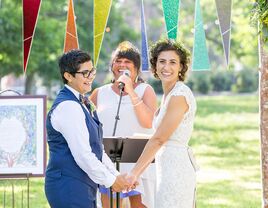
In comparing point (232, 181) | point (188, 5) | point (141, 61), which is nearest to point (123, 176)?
point (141, 61)

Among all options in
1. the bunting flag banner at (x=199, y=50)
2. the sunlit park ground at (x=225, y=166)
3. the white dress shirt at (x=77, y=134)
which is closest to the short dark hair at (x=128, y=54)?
the bunting flag banner at (x=199, y=50)

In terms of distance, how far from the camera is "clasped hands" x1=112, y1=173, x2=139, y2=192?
4500 millimetres

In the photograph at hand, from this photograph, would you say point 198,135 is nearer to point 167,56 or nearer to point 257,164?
point 257,164

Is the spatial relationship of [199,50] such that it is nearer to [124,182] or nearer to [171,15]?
[171,15]

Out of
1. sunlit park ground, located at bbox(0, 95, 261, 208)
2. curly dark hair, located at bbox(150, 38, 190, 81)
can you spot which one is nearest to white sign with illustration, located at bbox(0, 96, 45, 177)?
curly dark hair, located at bbox(150, 38, 190, 81)

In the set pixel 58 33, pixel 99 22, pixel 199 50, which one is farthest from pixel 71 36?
pixel 58 33

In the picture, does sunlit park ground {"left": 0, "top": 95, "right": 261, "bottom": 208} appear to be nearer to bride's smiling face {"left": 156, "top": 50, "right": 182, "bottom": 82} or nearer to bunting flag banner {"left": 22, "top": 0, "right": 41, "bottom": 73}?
bunting flag banner {"left": 22, "top": 0, "right": 41, "bottom": 73}

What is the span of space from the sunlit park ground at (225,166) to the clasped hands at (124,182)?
407cm

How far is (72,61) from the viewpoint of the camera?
4.46 metres

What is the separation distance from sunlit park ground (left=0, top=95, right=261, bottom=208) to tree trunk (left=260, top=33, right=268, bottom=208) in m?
2.81

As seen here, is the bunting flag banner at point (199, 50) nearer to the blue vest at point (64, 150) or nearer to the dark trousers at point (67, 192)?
the blue vest at point (64, 150)

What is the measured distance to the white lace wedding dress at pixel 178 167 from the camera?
458 centimetres

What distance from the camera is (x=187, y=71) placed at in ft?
15.8

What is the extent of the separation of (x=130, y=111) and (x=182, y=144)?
1.12 meters
